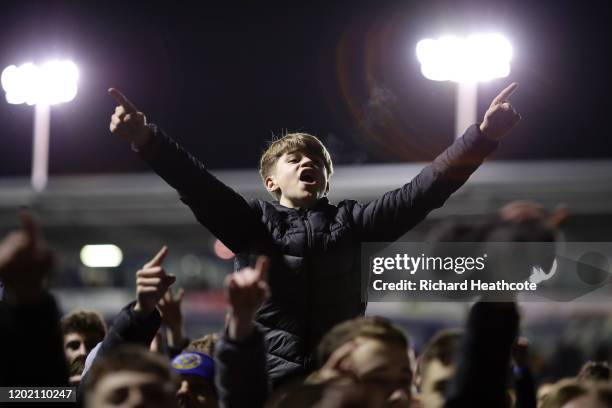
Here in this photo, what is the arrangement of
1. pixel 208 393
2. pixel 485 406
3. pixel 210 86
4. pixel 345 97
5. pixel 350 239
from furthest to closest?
pixel 210 86
pixel 345 97
pixel 208 393
pixel 350 239
pixel 485 406

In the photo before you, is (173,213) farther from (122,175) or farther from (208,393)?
(208,393)

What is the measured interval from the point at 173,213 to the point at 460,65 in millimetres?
4986

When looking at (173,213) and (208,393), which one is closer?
(208,393)

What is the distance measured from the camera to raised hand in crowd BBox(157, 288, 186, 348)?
9.84ft

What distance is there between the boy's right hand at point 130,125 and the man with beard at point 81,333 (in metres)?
1.21

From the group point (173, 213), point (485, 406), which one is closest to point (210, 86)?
point (173, 213)

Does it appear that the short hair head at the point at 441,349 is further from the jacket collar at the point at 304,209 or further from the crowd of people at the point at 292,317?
the jacket collar at the point at 304,209

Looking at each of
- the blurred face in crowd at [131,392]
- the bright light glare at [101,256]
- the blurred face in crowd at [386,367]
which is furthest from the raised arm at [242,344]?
the bright light glare at [101,256]

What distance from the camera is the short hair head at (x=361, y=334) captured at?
215 centimetres

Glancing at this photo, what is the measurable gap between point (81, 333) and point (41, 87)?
12.6ft

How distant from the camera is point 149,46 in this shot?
12172mm

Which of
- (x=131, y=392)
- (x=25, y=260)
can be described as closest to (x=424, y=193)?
(x=131, y=392)

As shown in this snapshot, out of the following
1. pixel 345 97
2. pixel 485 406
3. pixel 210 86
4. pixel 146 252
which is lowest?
pixel 485 406

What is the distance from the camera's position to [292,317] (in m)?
2.46
